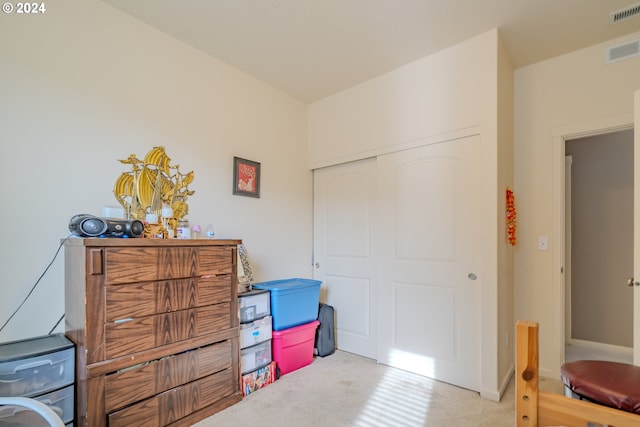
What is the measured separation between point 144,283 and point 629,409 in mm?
2113

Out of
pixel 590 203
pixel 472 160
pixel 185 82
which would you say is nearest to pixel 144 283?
pixel 185 82

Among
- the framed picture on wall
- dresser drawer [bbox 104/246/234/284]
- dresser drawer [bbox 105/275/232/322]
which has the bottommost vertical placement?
dresser drawer [bbox 105/275/232/322]

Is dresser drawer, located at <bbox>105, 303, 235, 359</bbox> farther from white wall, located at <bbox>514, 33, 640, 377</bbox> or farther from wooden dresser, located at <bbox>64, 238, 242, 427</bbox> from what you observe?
white wall, located at <bbox>514, 33, 640, 377</bbox>

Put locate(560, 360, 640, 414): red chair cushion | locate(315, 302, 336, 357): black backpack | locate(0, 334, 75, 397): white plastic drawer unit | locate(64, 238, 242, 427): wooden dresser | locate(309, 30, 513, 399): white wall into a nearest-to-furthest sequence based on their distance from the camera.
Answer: locate(560, 360, 640, 414): red chair cushion → locate(0, 334, 75, 397): white plastic drawer unit → locate(64, 238, 242, 427): wooden dresser → locate(309, 30, 513, 399): white wall → locate(315, 302, 336, 357): black backpack

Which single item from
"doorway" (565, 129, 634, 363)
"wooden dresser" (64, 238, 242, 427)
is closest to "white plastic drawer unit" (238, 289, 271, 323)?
"wooden dresser" (64, 238, 242, 427)

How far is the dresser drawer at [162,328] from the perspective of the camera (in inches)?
61.8

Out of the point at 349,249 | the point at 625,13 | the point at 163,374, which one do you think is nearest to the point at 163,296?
the point at 163,374

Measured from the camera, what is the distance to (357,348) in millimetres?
3076

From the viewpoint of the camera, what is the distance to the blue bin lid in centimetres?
261

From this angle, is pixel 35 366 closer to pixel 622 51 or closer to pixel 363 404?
pixel 363 404

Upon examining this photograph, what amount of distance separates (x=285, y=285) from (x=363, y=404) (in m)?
1.10

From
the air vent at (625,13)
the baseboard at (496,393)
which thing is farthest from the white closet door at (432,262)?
the air vent at (625,13)

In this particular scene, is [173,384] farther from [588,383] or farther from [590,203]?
[590,203]

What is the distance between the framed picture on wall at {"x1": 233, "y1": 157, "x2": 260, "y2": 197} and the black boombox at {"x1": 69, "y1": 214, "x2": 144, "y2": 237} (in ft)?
3.78
